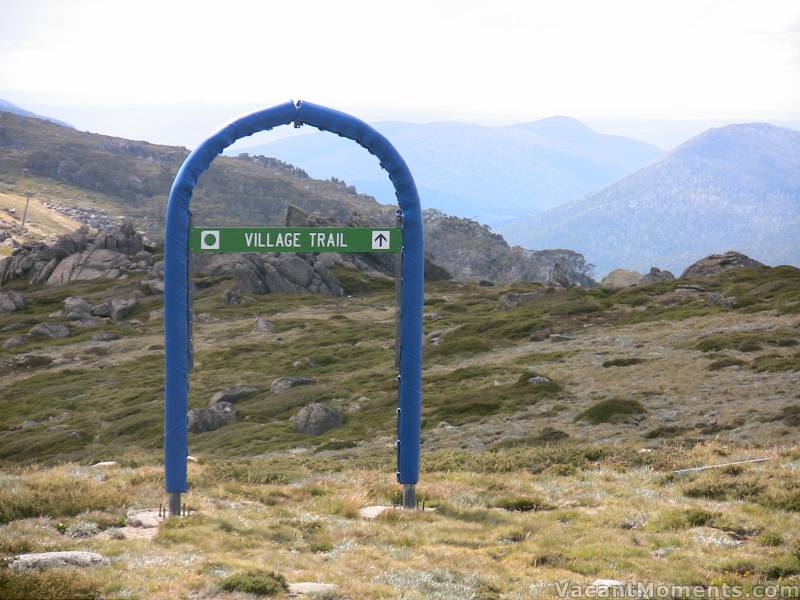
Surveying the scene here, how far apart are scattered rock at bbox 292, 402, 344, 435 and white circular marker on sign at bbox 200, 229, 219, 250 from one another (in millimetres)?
29381

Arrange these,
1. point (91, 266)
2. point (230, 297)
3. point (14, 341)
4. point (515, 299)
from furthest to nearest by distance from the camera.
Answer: point (91, 266) → point (230, 297) → point (515, 299) → point (14, 341)

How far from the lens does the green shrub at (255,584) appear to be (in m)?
11.6

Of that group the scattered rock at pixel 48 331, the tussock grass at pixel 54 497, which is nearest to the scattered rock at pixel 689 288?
the scattered rock at pixel 48 331

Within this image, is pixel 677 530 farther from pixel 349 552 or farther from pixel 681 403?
pixel 681 403

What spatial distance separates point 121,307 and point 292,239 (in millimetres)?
83903

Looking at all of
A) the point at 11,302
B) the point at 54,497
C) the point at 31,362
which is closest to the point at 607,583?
the point at 54,497

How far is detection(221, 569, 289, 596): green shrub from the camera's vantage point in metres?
11.6

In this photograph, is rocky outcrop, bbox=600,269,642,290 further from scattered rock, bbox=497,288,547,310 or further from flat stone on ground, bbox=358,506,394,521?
flat stone on ground, bbox=358,506,394,521

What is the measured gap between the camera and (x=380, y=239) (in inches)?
688

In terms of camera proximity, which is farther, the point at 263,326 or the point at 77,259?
the point at 77,259

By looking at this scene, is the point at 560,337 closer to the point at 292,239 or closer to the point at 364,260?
the point at 292,239

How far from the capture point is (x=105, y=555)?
13.1 m

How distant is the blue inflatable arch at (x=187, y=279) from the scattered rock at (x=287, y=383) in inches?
1557

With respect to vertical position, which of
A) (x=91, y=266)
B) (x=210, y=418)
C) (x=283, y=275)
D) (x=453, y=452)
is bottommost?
(x=210, y=418)
